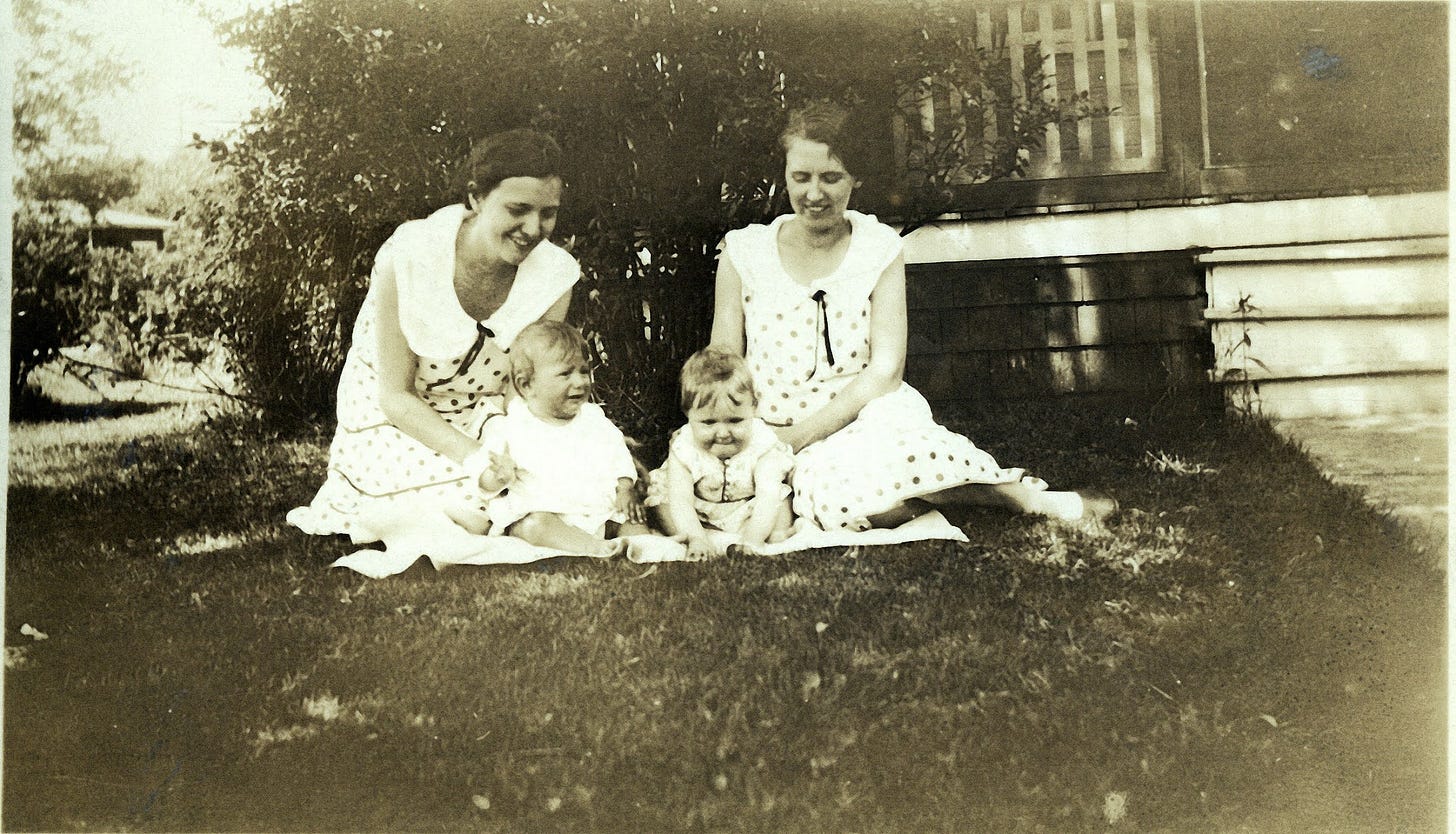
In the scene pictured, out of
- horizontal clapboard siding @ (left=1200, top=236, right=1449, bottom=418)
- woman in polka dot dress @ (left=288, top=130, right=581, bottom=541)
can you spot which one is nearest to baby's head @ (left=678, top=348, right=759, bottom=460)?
woman in polka dot dress @ (left=288, top=130, right=581, bottom=541)

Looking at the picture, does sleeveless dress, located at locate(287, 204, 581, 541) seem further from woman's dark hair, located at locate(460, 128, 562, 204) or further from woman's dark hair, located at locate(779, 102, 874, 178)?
woman's dark hair, located at locate(779, 102, 874, 178)

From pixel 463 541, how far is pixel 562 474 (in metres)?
0.35

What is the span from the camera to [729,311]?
3.34m

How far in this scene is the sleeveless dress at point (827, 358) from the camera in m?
3.22

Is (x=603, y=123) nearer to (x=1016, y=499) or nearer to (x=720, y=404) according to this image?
(x=720, y=404)

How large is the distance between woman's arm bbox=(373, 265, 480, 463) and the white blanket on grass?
0.81 feet

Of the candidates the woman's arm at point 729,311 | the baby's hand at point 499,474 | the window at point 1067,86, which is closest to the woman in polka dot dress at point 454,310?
the baby's hand at point 499,474

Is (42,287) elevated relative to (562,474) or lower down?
elevated

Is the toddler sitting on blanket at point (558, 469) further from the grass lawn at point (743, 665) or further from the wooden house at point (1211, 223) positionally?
the wooden house at point (1211, 223)

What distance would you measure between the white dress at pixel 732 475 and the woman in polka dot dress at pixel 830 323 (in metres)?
0.09

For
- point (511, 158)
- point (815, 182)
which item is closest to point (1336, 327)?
point (815, 182)

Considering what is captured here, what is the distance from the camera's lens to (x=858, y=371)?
3.33 metres

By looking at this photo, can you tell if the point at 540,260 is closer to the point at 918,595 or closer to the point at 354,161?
the point at 354,161

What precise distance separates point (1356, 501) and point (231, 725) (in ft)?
11.3
